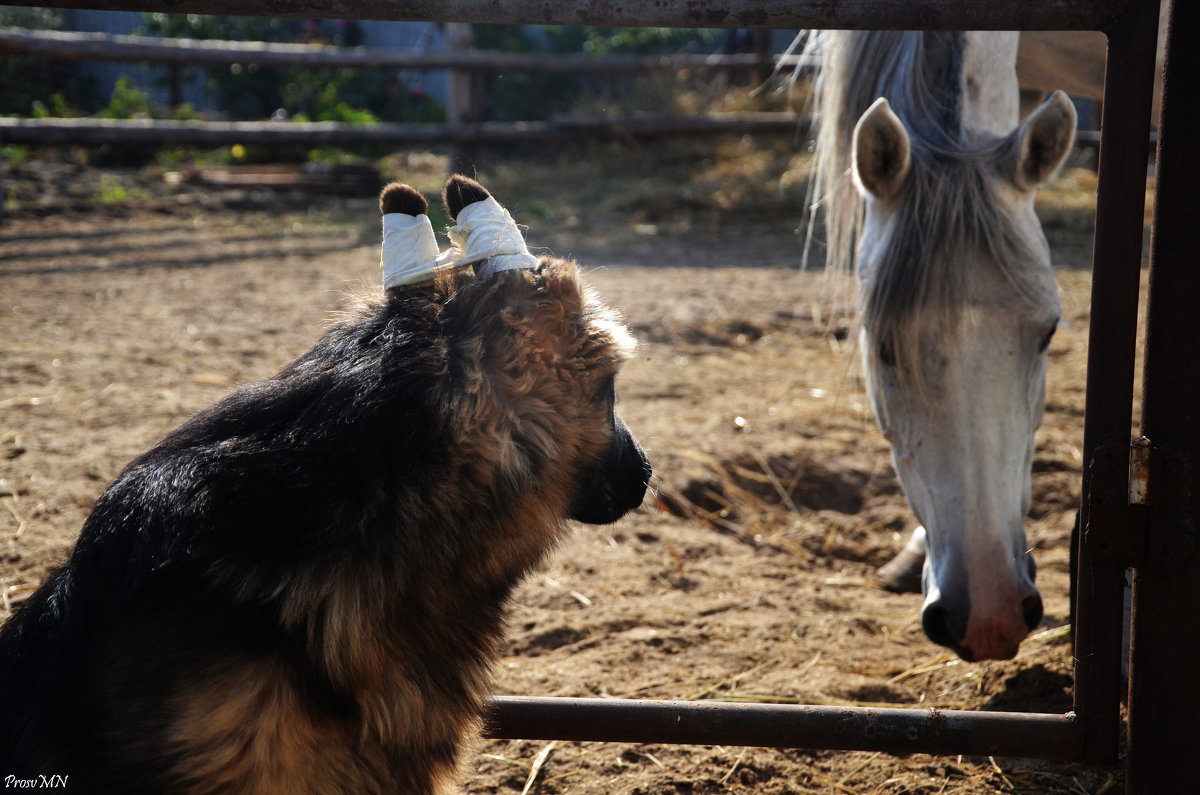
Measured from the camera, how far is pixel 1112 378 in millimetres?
1511

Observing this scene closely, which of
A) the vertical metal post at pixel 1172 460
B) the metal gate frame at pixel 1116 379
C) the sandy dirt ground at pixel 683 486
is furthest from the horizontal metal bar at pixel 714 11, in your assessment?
the sandy dirt ground at pixel 683 486

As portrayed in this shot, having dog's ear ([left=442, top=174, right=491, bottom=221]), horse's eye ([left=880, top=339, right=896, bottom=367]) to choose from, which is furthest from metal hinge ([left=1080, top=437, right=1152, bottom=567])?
dog's ear ([left=442, top=174, right=491, bottom=221])

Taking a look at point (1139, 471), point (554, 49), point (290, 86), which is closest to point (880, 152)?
Result: point (1139, 471)

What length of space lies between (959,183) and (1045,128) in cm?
22

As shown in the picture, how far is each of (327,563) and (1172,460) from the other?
1276 millimetres

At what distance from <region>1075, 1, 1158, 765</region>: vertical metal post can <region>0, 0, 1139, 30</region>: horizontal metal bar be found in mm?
94

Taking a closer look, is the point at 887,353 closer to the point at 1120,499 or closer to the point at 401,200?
the point at 1120,499

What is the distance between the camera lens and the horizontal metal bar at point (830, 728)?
1.62 m

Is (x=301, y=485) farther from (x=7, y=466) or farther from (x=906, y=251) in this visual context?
(x=7, y=466)

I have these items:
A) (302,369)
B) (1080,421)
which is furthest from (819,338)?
(302,369)

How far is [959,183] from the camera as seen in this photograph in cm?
230

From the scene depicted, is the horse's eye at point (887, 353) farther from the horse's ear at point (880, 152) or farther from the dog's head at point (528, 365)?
the dog's head at point (528, 365)

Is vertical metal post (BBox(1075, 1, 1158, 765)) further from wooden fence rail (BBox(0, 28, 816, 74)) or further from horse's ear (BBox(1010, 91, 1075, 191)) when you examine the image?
wooden fence rail (BBox(0, 28, 816, 74))

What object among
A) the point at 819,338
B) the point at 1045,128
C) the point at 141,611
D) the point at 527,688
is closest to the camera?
the point at 141,611
